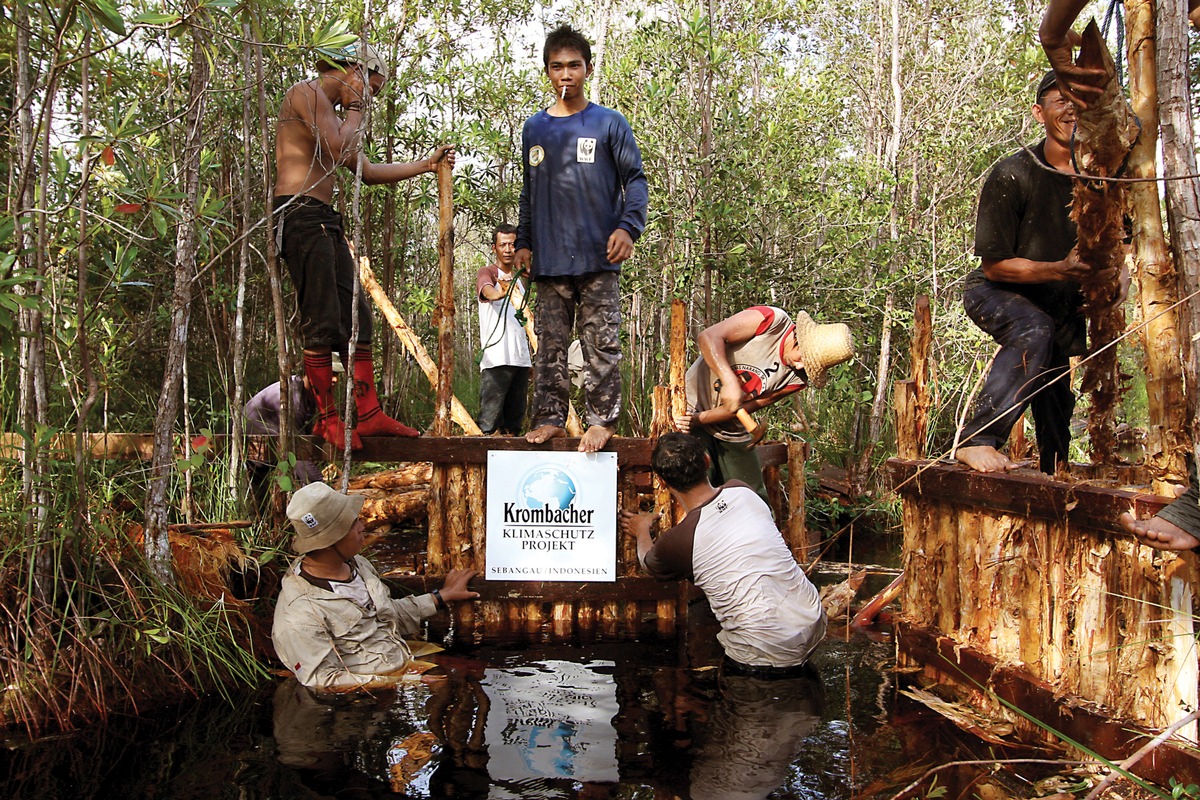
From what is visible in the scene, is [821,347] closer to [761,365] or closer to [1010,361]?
[761,365]

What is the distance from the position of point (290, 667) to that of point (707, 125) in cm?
667

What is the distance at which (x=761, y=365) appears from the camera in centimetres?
572

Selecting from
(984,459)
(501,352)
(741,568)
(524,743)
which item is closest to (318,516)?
(524,743)

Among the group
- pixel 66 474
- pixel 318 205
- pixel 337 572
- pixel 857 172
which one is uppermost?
pixel 857 172

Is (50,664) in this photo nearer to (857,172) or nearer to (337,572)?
(337,572)

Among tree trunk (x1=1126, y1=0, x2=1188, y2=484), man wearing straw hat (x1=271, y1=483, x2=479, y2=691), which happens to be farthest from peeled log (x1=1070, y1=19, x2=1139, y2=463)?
man wearing straw hat (x1=271, y1=483, x2=479, y2=691)

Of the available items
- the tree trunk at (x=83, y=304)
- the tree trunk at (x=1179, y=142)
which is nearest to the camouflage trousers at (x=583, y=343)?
the tree trunk at (x=83, y=304)

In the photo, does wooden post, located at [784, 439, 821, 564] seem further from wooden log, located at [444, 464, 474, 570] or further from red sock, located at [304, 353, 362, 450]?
red sock, located at [304, 353, 362, 450]

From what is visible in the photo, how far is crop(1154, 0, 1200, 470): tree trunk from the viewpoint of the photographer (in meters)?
2.60

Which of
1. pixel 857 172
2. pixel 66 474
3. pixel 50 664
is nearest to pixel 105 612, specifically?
pixel 50 664

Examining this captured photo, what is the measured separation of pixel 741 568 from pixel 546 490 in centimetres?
132

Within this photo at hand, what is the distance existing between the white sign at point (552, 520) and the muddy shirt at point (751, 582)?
790mm

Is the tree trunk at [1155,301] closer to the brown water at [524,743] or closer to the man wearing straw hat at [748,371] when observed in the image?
the brown water at [524,743]

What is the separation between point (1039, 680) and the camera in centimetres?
373
